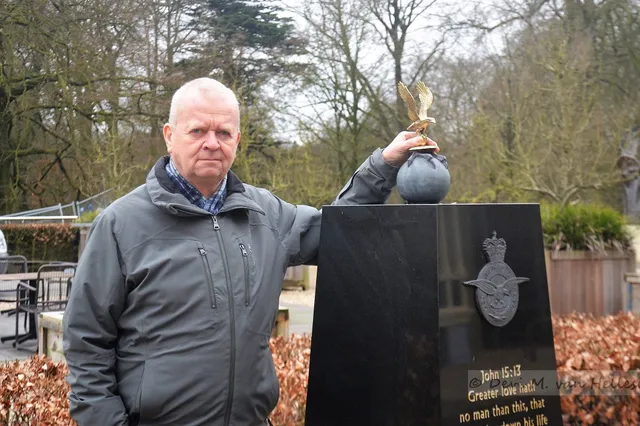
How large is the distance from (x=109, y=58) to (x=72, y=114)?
1.56 meters

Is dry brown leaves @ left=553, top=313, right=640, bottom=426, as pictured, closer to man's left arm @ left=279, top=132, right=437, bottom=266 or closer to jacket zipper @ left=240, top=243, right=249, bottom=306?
man's left arm @ left=279, top=132, right=437, bottom=266

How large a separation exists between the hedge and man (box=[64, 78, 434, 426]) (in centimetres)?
121

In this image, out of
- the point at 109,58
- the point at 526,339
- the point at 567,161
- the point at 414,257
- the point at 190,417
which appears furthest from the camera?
the point at 109,58

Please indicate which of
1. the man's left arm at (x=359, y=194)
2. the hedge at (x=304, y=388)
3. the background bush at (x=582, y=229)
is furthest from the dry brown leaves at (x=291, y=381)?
the background bush at (x=582, y=229)

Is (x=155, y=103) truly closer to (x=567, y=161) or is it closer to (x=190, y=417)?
(x=567, y=161)

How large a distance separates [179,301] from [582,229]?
26.2 ft

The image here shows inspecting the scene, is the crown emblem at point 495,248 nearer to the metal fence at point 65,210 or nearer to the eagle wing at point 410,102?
the eagle wing at point 410,102

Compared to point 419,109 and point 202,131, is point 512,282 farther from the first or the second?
point 202,131

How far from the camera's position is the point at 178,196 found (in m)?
2.43

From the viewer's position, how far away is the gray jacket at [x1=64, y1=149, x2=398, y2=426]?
231 cm

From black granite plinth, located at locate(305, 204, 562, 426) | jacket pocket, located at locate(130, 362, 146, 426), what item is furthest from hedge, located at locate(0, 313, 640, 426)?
jacket pocket, located at locate(130, 362, 146, 426)

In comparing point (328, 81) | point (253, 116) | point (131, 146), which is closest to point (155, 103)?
point (131, 146)

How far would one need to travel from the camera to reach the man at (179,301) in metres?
2.31

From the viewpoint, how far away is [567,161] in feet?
41.3
